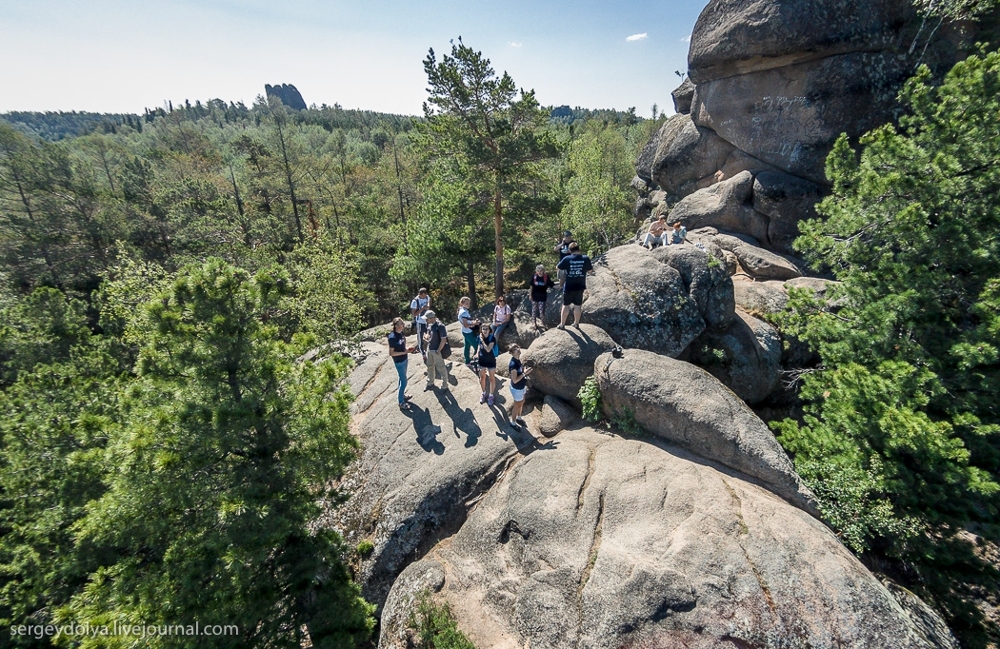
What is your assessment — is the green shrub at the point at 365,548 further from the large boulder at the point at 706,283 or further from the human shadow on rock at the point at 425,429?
the large boulder at the point at 706,283

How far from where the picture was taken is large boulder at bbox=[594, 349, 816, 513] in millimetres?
8570

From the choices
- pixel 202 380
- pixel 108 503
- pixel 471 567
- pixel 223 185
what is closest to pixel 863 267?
pixel 471 567

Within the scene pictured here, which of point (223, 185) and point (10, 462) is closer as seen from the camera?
point (10, 462)

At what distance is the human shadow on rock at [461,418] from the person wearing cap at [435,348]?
1.18 feet

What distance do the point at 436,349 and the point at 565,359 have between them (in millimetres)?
3772

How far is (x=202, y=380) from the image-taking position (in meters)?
6.65

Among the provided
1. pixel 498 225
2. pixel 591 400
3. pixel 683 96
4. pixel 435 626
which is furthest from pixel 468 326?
pixel 683 96

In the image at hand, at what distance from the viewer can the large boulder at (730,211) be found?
66.7ft

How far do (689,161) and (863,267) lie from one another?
60.3ft

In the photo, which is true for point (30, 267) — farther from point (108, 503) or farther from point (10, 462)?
point (108, 503)

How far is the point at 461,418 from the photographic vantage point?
442 inches

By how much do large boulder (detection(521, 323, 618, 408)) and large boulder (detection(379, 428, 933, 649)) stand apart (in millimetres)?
2096

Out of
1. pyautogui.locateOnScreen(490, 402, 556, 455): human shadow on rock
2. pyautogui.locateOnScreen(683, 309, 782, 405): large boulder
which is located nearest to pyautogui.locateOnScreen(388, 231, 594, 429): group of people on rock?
pyautogui.locateOnScreen(490, 402, 556, 455): human shadow on rock

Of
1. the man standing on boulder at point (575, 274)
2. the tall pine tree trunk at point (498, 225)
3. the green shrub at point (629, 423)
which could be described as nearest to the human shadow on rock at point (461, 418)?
the green shrub at point (629, 423)
